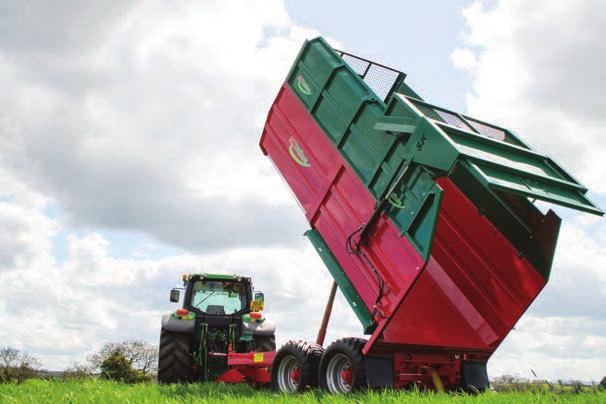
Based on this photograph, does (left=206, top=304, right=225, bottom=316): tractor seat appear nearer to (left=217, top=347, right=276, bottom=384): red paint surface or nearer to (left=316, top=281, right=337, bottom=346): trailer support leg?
(left=217, top=347, right=276, bottom=384): red paint surface

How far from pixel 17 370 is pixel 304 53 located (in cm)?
623

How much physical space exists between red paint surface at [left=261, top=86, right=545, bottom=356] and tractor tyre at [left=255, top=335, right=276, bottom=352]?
3.00m

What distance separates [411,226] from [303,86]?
100 inches

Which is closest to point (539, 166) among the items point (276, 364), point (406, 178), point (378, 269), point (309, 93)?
point (406, 178)

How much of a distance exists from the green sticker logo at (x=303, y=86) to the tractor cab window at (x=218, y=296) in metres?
3.65

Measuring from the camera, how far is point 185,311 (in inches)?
358

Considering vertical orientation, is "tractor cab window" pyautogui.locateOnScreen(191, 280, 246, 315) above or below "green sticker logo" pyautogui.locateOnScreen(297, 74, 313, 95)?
below

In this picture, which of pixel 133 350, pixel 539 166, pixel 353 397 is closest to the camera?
pixel 353 397

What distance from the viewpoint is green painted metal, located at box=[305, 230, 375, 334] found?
242 inches

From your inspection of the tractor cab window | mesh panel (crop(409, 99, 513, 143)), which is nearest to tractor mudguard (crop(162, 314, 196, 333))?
the tractor cab window

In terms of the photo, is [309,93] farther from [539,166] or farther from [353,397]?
[353,397]

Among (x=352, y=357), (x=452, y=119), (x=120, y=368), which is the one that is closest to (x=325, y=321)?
(x=352, y=357)

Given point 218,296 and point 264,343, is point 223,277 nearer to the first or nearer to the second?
point 218,296

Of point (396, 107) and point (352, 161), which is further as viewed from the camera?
point (352, 161)
